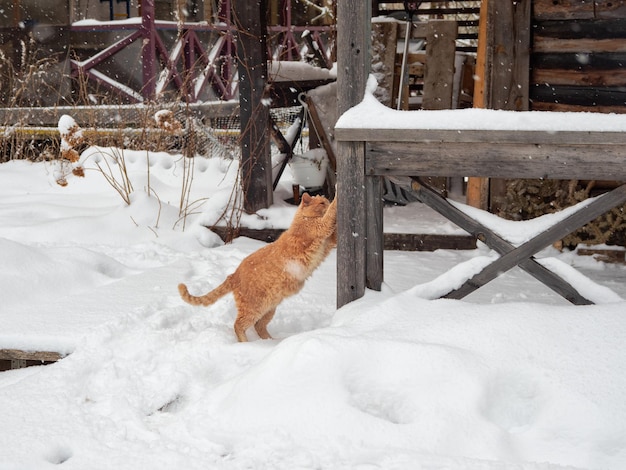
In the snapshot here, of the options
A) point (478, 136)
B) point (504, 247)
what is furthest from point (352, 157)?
point (504, 247)

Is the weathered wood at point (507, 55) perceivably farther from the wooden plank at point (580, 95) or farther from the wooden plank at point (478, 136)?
the wooden plank at point (478, 136)

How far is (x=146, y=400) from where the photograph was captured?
3615 millimetres

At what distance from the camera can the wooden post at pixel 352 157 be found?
4.21 metres

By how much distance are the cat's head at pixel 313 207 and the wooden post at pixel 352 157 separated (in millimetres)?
168

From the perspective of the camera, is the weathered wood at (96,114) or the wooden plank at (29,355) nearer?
the wooden plank at (29,355)

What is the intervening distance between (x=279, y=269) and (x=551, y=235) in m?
1.54

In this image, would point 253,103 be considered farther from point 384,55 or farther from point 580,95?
point 580,95

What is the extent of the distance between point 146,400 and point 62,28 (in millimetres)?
11823

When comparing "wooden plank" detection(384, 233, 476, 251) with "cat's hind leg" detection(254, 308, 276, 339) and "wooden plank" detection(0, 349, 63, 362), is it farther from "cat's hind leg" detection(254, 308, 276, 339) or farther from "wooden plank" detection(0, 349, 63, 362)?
"wooden plank" detection(0, 349, 63, 362)

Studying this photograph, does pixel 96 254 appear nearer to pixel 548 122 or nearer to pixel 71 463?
pixel 71 463

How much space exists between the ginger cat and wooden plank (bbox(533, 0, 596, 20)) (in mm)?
3538

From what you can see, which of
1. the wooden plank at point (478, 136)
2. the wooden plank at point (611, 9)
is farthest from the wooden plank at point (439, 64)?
the wooden plank at point (478, 136)

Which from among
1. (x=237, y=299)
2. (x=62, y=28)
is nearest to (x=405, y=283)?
(x=237, y=299)

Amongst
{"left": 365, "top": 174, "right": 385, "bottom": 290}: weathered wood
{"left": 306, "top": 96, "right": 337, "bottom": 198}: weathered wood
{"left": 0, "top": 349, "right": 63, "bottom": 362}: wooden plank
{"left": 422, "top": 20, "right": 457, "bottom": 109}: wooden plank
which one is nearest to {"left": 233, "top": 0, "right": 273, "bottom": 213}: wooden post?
{"left": 306, "top": 96, "right": 337, "bottom": 198}: weathered wood
